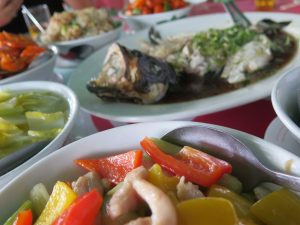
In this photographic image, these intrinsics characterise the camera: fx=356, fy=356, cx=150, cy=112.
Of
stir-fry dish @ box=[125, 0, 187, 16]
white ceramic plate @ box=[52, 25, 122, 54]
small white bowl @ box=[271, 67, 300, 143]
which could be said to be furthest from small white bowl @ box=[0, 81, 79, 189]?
stir-fry dish @ box=[125, 0, 187, 16]

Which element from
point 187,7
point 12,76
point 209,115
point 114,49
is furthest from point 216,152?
point 187,7

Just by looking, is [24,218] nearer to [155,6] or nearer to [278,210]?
[278,210]

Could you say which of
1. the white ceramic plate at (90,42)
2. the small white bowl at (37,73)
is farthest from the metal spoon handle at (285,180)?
the white ceramic plate at (90,42)

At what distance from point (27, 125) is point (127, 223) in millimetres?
600

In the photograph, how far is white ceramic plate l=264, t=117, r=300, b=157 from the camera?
796mm

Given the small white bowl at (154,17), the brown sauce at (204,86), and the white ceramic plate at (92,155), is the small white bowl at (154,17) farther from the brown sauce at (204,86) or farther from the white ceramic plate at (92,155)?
the white ceramic plate at (92,155)

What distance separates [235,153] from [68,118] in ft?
1.70

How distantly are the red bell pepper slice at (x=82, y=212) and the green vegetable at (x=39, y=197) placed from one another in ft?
Answer: 0.44

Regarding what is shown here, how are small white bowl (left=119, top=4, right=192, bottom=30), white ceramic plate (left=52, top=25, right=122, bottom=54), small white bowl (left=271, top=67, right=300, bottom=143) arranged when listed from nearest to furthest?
small white bowl (left=271, top=67, right=300, bottom=143) → white ceramic plate (left=52, top=25, right=122, bottom=54) → small white bowl (left=119, top=4, right=192, bottom=30)

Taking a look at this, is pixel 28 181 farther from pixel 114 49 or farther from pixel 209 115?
pixel 114 49

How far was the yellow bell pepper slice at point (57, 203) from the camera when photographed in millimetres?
596

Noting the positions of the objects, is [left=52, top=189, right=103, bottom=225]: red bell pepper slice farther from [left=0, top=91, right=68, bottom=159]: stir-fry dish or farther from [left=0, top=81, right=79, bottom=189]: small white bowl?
[left=0, top=91, right=68, bottom=159]: stir-fry dish

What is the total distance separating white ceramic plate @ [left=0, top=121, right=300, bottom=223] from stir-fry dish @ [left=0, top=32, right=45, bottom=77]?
0.87 m

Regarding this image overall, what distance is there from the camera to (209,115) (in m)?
1.18
